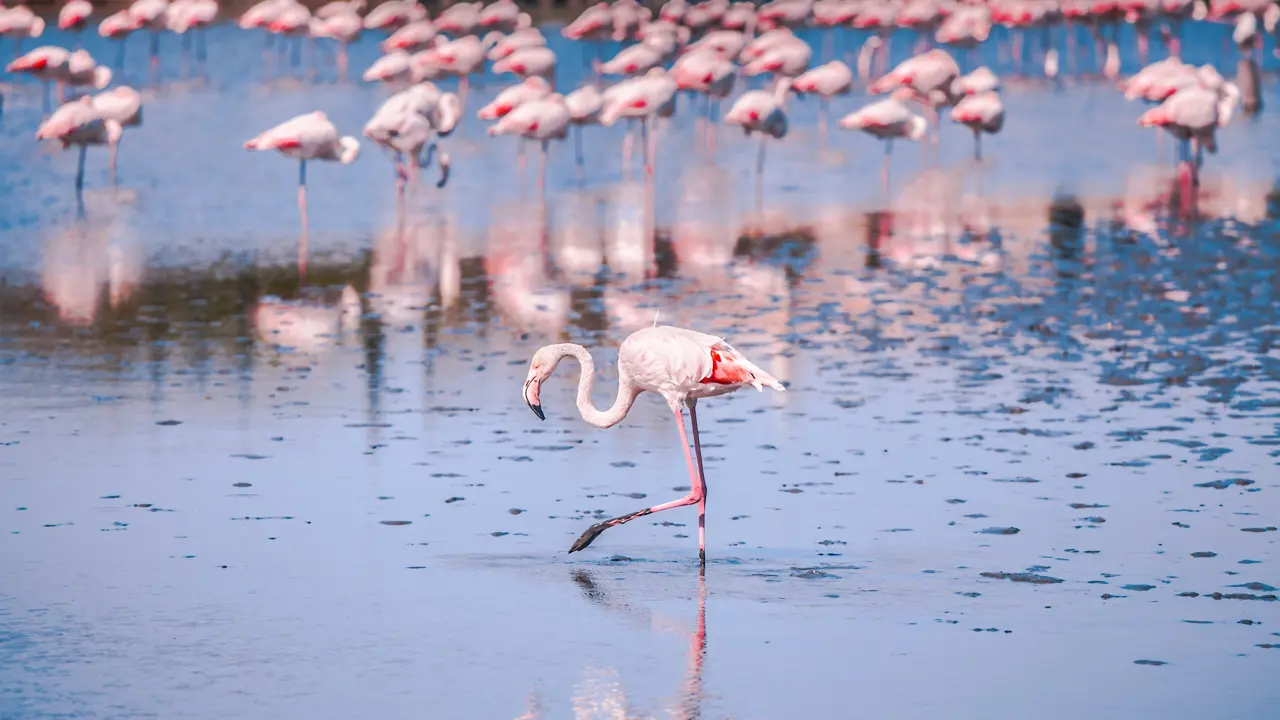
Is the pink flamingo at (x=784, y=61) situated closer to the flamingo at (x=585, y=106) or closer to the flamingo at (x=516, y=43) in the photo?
the flamingo at (x=516, y=43)

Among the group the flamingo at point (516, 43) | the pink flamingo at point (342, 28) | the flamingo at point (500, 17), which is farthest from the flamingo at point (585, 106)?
the flamingo at point (500, 17)

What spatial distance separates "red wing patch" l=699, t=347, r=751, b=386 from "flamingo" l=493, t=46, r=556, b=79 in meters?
22.3

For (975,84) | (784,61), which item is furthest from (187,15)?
(975,84)

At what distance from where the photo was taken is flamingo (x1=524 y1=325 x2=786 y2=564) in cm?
812

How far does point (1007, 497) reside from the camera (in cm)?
888

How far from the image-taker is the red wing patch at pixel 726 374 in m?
8.16

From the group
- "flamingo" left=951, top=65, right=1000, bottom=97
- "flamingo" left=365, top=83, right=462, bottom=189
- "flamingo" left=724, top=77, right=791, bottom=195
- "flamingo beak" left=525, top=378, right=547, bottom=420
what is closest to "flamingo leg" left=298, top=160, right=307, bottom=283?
"flamingo" left=365, top=83, right=462, bottom=189

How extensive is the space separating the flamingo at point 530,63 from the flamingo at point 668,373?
2211 cm

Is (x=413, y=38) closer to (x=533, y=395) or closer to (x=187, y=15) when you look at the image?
(x=187, y=15)

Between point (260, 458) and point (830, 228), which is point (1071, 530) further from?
point (830, 228)

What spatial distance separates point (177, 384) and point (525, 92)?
1317 cm

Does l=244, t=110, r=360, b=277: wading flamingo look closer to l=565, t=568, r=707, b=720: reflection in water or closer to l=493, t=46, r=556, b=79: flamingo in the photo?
l=493, t=46, r=556, b=79: flamingo

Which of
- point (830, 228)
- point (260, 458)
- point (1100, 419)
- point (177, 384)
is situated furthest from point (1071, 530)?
point (830, 228)

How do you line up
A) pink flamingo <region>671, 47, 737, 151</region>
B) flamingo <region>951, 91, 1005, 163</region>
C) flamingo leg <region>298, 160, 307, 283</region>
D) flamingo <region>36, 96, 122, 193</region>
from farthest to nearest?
1. pink flamingo <region>671, 47, 737, 151</region>
2. flamingo <region>951, 91, 1005, 163</region>
3. flamingo <region>36, 96, 122, 193</region>
4. flamingo leg <region>298, 160, 307, 283</region>
